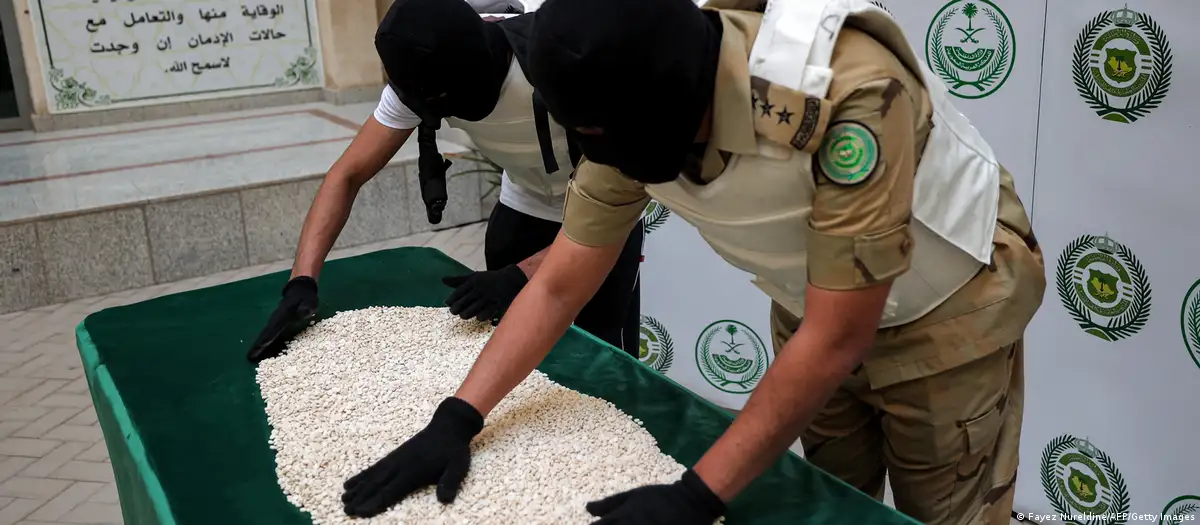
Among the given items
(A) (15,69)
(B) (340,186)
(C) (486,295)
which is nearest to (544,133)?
(C) (486,295)

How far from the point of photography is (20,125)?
5043 millimetres

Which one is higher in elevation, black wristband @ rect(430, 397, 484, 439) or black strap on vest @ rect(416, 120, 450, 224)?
black strap on vest @ rect(416, 120, 450, 224)

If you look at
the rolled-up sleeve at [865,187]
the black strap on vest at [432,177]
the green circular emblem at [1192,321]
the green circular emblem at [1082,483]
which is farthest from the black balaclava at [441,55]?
the green circular emblem at [1082,483]

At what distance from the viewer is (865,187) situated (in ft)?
2.87

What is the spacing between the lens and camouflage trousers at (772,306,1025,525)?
118 centimetres

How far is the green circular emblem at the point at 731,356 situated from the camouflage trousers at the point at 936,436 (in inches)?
42.3

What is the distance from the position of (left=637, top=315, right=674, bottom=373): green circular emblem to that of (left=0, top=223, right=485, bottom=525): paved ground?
1435 mm

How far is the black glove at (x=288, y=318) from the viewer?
149 cm

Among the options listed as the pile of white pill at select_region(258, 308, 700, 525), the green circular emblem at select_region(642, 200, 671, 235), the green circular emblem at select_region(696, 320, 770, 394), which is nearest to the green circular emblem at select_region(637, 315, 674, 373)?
the green circular emblem at select_region(696, 320, 770, 394)

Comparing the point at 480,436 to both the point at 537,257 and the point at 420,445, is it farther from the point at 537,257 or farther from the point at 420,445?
the point at 537,257

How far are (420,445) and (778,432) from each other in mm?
431

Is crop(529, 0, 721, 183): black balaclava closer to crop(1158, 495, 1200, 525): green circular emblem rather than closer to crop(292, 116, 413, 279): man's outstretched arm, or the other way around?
crop(292, 116, 413, 279): man's outstretched arm

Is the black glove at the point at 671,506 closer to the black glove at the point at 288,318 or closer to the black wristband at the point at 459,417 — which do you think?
the black wristband at the point at 459,417

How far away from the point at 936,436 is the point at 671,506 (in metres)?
0.43
